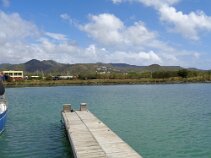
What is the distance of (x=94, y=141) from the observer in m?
19.8

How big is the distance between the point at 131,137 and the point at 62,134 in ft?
21.1

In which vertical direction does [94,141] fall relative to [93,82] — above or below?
below

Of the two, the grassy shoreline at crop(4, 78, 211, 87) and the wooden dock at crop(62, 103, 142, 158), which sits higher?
the grassy shoreline at crop(4, 78, 211, 87)

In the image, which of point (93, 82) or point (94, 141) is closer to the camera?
point (94, 141)

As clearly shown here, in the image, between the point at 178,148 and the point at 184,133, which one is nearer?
the point at 178,148

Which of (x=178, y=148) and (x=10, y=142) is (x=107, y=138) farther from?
(x=10, y=142)

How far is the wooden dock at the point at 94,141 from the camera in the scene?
16.7 meters

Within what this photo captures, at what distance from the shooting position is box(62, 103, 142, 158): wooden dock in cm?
1667

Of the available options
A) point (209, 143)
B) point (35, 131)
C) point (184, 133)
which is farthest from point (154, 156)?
point (35, 131)

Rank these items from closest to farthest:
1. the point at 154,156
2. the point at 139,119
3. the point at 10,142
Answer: the point at 154,156 → the point at 10,142 → the point at 139,119

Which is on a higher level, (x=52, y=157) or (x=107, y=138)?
(x=107, y=138)

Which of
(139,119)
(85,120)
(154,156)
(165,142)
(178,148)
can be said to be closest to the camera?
(154,156)

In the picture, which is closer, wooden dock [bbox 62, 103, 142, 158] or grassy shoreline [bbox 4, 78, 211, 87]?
wooden dock [bbox 62, 103, 142, 158]

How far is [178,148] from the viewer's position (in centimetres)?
2198
